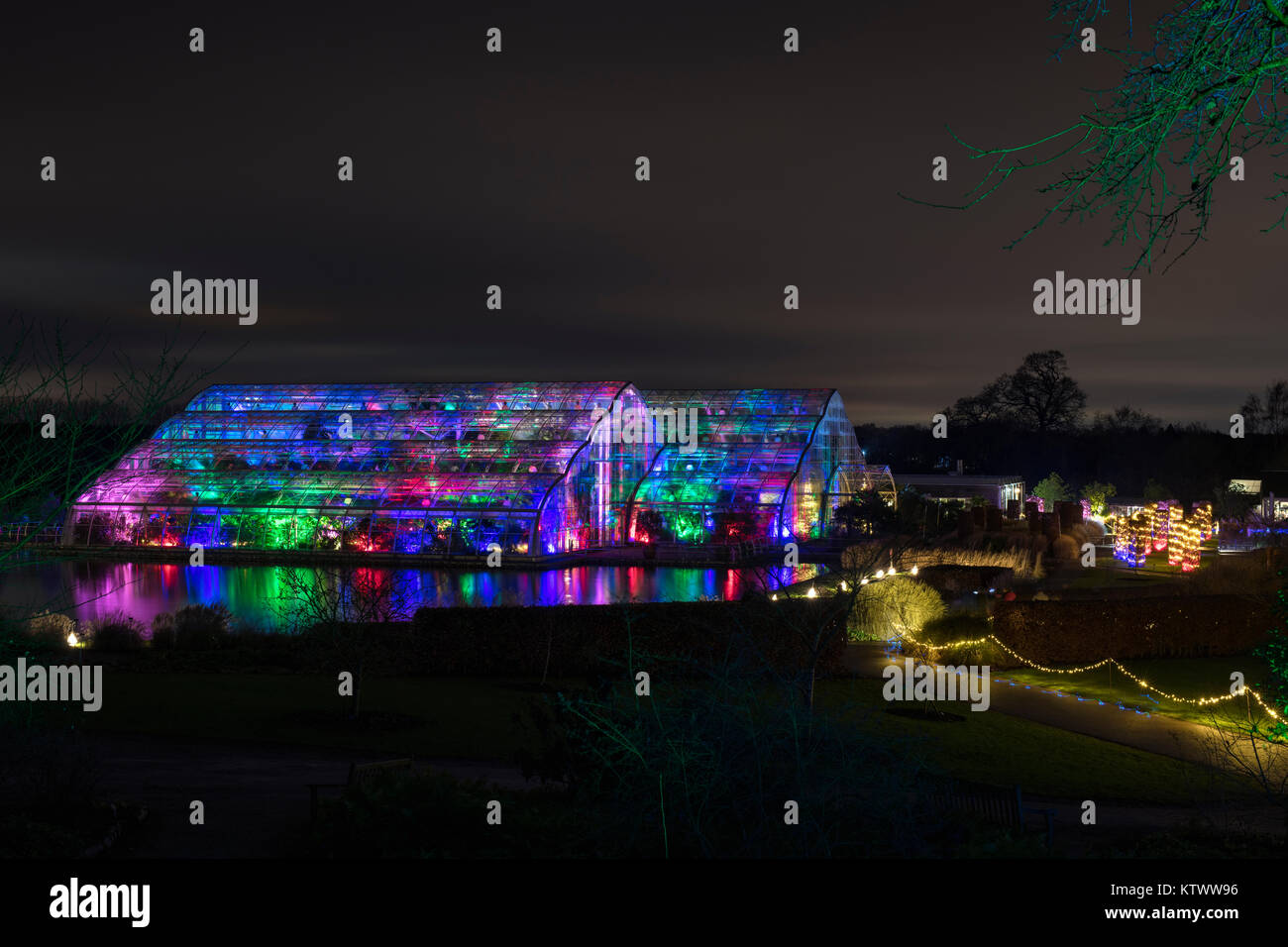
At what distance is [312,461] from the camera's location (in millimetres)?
52906

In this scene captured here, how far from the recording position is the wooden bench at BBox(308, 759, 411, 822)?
10977mm

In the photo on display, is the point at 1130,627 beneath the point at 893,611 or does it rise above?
beneath

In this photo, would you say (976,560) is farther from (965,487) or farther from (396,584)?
(965,487)

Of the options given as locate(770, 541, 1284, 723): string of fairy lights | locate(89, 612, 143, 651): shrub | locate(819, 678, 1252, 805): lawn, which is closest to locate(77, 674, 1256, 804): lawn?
locate(819, 678, 1252, 805): lawn

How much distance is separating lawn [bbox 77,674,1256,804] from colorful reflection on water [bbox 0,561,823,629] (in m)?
6.14

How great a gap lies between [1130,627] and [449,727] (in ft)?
52.0

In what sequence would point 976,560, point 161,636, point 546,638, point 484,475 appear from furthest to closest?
1. point 484,475
2. point 976,560
3. point 161,636
4. point 546,638

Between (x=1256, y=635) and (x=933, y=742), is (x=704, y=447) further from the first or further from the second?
(x=933, y=742)

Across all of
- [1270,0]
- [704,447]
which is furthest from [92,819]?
[704,447]

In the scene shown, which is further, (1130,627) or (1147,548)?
(1147,548)

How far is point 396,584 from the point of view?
1017 inches

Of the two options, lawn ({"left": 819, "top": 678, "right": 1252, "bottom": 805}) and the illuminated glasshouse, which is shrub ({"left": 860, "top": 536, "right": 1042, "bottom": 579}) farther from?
lawn ({"left": 819, "top": 678, "right": 1252, "bottom": 805})

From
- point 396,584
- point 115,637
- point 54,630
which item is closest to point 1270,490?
point 396,584
